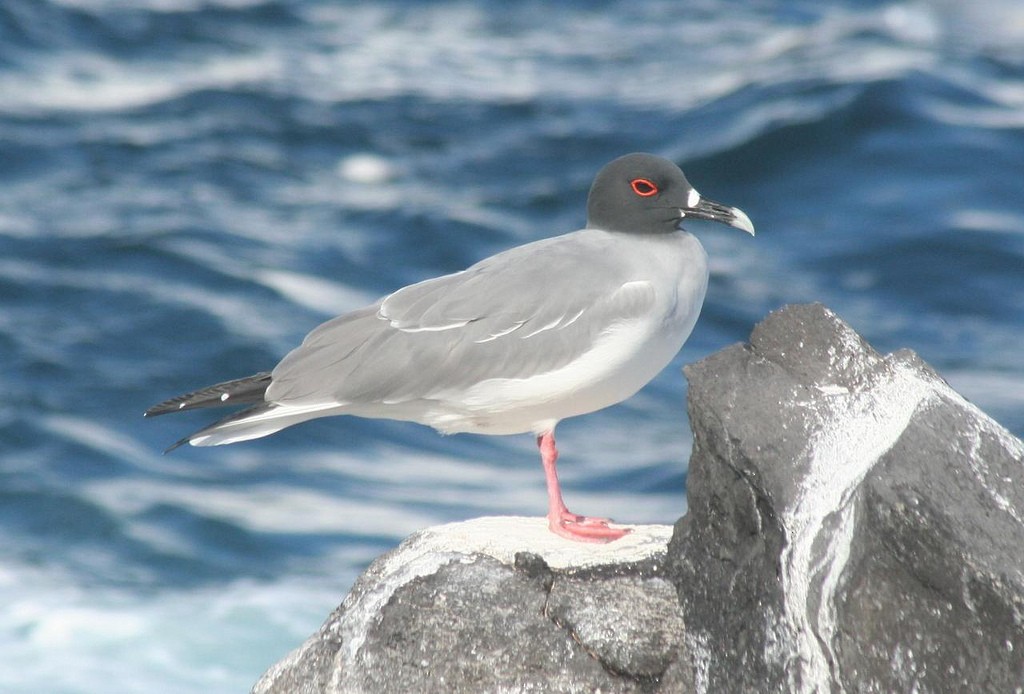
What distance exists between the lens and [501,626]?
546cm

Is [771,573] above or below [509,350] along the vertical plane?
above

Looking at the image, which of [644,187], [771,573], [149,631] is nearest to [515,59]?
[149,631]

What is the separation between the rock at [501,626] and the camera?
536 centimetres

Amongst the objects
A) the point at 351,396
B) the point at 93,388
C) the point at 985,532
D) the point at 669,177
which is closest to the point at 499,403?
the point at 351,396

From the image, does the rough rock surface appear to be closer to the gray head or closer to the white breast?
the white breast

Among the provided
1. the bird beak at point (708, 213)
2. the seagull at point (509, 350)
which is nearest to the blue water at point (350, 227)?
the seagull at point (509, 350)

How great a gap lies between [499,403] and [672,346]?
77 centimetres

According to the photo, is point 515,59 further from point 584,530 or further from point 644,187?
point 584,530

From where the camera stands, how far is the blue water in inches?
→ 459

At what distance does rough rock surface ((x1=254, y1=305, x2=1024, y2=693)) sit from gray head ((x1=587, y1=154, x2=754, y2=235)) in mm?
1402

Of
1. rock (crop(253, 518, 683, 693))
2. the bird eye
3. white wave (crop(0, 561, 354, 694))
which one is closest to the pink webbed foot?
rock (crop(253, 518, 683, 693))

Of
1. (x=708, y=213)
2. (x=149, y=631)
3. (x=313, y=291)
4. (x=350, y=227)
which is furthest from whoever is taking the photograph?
(x=350, y=227)

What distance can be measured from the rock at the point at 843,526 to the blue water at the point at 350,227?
6.53 meters

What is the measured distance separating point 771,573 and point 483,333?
6.34ft
